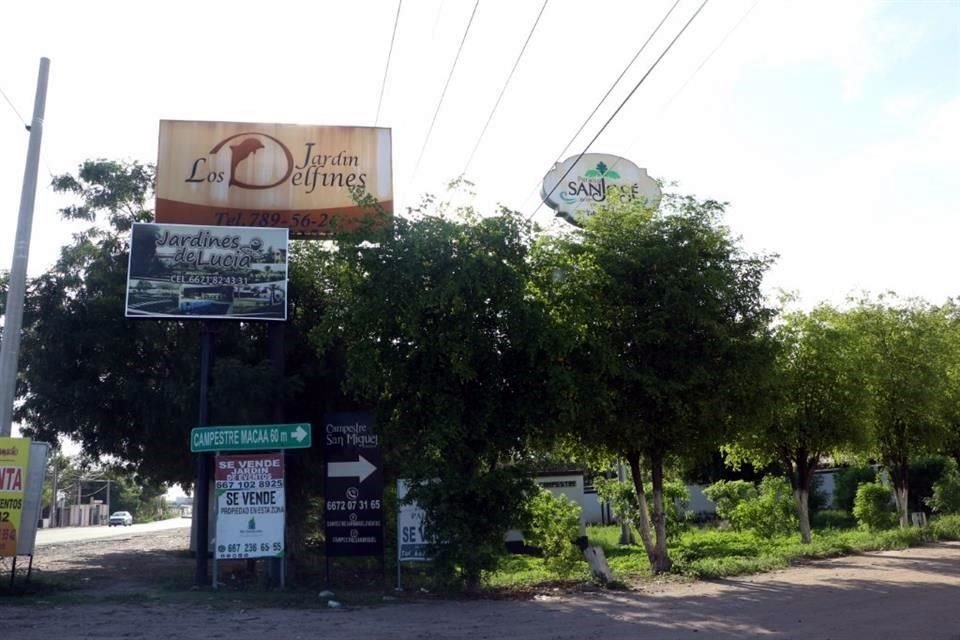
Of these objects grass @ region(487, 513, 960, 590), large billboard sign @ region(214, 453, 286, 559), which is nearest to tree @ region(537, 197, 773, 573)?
grass @ region(487, 513, 960, 590)

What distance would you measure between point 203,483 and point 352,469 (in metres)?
3.21

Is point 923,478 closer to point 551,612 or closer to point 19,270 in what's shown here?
point 551,612

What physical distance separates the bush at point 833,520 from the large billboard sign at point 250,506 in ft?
86.0

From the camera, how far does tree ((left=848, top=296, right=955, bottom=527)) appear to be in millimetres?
24828

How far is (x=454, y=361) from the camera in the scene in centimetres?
1509

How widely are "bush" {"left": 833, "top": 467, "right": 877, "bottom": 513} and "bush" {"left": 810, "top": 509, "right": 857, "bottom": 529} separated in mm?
999

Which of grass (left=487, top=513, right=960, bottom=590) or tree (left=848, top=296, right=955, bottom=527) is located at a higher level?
tree (left=848, top=296, right=955, bottom=527)

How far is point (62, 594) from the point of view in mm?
15352

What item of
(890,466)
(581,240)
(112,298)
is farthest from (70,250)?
(890,466)

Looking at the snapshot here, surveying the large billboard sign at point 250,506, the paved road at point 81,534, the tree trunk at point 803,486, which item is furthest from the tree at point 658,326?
the paved road at point 81,534

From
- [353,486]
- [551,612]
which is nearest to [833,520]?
[353,486]

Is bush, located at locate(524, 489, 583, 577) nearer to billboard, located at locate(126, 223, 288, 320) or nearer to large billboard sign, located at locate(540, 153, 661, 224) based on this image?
billboard, located at locate(126, 223, 288, 320)

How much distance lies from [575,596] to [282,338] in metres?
7.99

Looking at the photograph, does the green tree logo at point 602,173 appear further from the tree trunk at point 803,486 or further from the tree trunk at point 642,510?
the tree trunk at point 642,510
